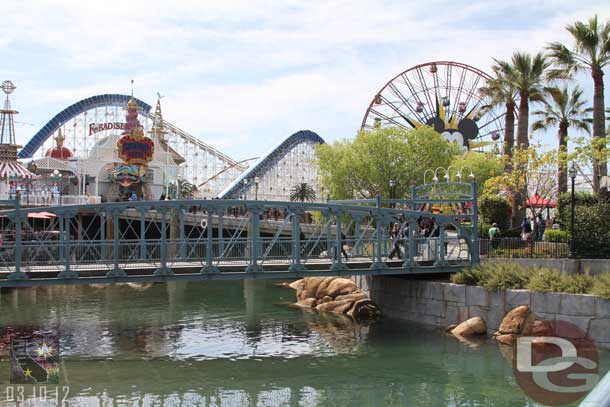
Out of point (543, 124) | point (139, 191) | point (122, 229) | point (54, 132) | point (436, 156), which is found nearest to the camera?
point (543, 124)

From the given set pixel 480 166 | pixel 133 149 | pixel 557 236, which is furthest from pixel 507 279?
pixel 133 149

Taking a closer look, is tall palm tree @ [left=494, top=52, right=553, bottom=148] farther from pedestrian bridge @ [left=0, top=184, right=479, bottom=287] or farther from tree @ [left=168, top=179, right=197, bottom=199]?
tree @ [left=168, top=179, right=197, bottom=199]

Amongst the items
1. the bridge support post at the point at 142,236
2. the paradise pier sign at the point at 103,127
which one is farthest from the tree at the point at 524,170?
the paradise pier sign at the point at 103,127

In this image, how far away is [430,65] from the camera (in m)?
75.8

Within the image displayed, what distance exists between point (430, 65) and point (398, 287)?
50027 mm

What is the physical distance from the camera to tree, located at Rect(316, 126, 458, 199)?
5012 cm

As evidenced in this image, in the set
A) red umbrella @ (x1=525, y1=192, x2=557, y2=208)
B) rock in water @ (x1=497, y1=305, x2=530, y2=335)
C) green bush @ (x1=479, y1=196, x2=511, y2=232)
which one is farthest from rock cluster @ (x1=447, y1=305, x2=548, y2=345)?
red umbrella @ (x1=525, y1=192, x2=557, y2=208)

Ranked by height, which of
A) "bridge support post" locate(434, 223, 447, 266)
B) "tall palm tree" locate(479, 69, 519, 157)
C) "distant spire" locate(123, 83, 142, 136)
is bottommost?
"bridge support post" locate(434, 223, 447, 266)

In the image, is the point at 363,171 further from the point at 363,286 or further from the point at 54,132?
the point at 54,132

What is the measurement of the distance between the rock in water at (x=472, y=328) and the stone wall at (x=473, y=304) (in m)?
0.25

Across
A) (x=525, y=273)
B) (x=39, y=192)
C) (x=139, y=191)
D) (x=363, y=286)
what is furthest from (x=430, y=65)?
(x=525, y=273)

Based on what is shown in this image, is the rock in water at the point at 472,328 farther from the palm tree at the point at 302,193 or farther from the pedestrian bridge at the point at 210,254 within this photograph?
the palm tree at the point at 302,193

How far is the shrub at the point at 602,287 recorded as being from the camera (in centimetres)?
2212

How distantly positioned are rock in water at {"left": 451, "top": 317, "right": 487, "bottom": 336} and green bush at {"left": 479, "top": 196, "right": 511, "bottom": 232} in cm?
1115
